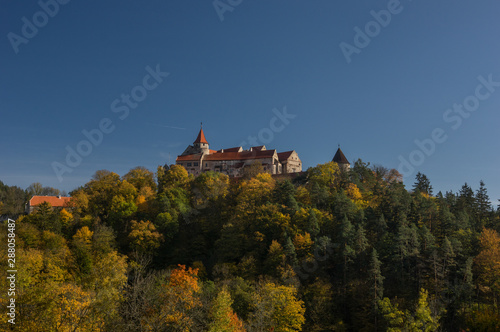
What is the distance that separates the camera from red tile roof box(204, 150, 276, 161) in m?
82.3

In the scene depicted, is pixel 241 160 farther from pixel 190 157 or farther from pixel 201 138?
pixel 201 138

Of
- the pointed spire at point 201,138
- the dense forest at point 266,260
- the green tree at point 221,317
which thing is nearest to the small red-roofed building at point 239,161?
the pointed spire at point 201,138

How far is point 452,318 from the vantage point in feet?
120

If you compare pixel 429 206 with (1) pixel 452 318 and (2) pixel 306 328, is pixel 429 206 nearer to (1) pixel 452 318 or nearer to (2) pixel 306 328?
(1) pixel 452 318

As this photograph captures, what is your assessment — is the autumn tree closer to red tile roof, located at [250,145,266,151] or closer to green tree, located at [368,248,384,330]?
green tree, located at [368,248,384,330]

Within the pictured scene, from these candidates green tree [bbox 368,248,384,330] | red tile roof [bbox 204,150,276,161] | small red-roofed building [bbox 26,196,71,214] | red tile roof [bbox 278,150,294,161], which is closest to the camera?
green tree [bbox 368,248,384,330]

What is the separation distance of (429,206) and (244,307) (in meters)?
29.4

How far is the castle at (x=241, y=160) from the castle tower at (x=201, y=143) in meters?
0.79

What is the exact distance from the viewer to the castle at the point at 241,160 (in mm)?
81375

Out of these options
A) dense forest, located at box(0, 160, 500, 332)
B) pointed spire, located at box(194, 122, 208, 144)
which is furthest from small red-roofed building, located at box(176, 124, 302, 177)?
dense forest, located at box(0, 160, 500, 332)

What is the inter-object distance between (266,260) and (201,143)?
55.6m

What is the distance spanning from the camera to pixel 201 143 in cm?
9494

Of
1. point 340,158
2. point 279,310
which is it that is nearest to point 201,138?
point 340,158

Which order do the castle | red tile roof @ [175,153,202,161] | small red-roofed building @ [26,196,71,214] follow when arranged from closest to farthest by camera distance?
small red-roofed building @ [26,196,71,214] → the castle → red tile roof @ [175,153,202,161]
